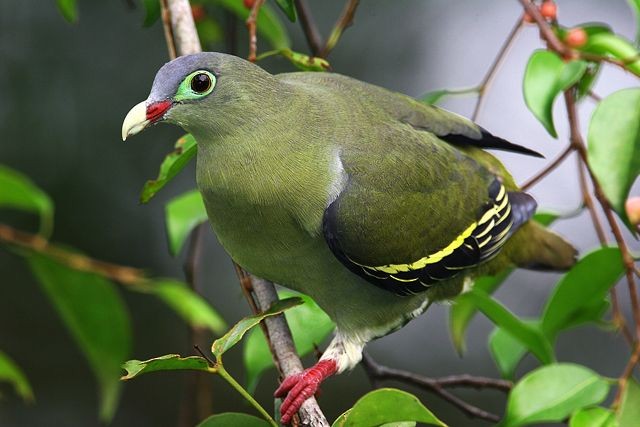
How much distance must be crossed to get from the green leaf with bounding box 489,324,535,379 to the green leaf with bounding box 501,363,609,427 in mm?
426

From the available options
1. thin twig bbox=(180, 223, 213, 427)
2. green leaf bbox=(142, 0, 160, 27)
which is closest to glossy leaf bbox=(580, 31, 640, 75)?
green leaf bbox=(142, 0, 160, 27)

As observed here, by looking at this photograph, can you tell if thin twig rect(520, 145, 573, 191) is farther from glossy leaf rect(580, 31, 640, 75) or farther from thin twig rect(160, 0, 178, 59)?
thin twig rect(160, 0, 178, 59)

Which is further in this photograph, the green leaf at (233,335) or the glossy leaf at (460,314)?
the glossy leaf at (460,314)

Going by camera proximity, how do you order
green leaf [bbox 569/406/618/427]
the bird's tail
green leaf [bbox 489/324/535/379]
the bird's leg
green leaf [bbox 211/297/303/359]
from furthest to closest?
the bird's tail
green leaf [bbox 489/324/535/379]
the bird's leg
green leaf [bbox 569/406/618/427]
green leaf [bbox 211/297/303/359]

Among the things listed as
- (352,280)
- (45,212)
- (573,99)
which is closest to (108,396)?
(45,212)

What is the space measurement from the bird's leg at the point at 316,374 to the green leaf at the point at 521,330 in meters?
0.32

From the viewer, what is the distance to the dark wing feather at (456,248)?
7.45 feet

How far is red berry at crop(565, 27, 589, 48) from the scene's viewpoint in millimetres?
2252

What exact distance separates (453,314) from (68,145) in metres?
3.28

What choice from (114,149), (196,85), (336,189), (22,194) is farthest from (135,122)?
(114,149)

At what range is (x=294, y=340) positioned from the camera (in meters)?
2.28

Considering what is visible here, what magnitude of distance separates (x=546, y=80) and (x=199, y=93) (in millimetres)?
716

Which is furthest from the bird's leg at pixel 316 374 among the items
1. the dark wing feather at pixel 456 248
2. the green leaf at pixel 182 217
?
the green leaf at pixel 182 217

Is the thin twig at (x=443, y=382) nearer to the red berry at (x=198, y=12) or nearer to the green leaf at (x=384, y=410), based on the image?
the green leaf at (x=384, y=410)
